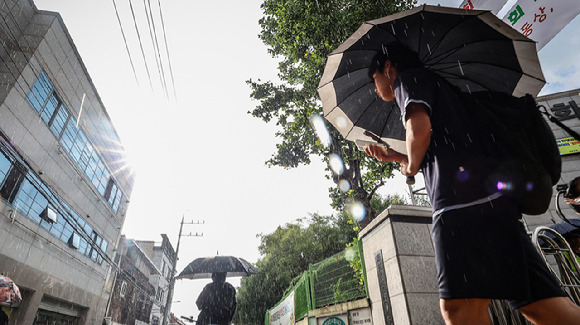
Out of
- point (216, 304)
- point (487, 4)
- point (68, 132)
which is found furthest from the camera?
point (68, 132)

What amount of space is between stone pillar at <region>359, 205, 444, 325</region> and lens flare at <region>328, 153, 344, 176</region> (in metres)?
3.91

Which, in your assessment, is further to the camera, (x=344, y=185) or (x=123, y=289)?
(x=123, y=289)

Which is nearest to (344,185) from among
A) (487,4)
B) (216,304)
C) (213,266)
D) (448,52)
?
(216,304)

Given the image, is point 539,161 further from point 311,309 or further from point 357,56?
point 311,309

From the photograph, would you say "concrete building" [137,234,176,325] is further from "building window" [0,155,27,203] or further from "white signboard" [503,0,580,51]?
"white signboard" [503,0,580,51]

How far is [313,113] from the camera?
7836mm

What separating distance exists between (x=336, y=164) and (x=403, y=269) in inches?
191

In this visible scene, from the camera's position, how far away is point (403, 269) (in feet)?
10.3

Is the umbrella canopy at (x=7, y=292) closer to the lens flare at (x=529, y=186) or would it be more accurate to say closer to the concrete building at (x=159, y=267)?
the lens flare at (x=529, y=186)

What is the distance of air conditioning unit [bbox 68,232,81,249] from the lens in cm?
1500

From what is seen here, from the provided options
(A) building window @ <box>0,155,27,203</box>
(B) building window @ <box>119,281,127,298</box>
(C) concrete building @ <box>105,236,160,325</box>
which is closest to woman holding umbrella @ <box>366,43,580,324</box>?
(A) building window @ <box>0,155,27,203</box>

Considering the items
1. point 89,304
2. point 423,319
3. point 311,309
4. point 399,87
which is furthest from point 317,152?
point 89,304

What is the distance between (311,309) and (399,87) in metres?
6.75

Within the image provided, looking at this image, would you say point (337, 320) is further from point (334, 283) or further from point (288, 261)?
point (288, 261)
